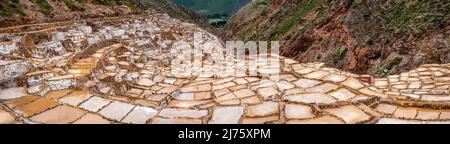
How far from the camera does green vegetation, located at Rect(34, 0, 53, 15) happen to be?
2483cm

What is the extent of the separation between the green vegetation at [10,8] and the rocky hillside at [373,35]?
19825 millimetres

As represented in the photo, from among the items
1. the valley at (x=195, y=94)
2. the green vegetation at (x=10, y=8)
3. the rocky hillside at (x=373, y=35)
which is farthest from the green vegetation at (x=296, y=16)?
the valley at (x=195, y=94)

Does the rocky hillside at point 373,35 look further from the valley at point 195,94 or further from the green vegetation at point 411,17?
the valley at point 195,94

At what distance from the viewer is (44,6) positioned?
25.6m

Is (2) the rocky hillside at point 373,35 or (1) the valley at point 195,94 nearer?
(1) the valley at point 195,94

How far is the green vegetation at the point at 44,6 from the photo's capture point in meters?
24.8

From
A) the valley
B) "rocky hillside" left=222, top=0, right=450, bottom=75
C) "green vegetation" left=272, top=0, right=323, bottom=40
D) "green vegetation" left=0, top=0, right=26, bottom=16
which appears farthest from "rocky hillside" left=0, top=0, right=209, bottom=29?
"green vegetation" left=272, top=0, right=323, bottom=40

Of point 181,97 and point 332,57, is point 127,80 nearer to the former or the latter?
point 181,97

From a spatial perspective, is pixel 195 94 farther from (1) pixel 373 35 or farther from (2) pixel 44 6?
(2) pixel 44 6

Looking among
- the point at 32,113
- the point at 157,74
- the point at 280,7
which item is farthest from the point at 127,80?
the point at 280,7

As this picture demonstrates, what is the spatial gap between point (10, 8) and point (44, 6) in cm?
375

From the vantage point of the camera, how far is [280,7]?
2096 inches

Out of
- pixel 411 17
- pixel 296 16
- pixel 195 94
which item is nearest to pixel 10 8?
pixel 195 94
